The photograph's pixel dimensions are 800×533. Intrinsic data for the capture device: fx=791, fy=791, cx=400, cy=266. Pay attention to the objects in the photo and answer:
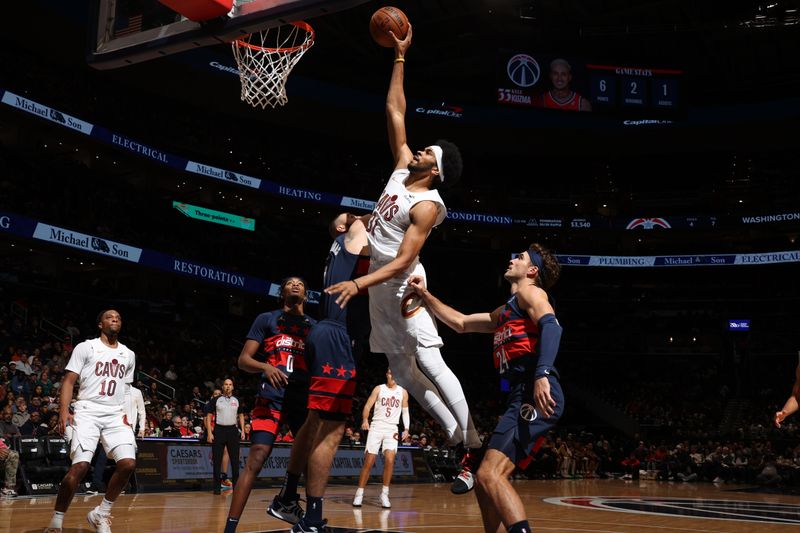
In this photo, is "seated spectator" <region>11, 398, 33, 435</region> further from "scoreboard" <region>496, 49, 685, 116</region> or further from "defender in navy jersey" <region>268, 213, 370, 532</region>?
"scoreboard" <region>496, 49, 685, 116</region>

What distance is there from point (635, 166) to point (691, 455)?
19683 millimetres

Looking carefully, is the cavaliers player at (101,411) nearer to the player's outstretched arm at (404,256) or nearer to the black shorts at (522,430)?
the player's outstretched arm at (404,256)

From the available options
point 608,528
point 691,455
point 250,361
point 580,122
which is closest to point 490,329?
point 250,361

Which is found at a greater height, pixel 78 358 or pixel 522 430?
pixel 78 358

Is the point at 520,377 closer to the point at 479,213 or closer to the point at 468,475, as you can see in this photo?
the point at 468,475

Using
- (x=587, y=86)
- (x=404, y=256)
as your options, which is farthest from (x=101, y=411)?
(x=587, y=86)

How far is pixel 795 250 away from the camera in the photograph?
117 feet

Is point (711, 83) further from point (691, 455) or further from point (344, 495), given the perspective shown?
point (344, 495)

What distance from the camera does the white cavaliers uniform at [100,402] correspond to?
25.3 ft

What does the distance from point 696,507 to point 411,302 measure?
34.0 feet

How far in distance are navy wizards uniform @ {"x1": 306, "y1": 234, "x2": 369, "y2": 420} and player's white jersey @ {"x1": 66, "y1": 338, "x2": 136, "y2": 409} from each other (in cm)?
303

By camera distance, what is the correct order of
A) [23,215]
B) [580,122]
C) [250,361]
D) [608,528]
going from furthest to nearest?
[580,122] < [23,215] < [608,528] < [250,361]

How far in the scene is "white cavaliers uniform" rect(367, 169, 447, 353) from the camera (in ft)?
18.0

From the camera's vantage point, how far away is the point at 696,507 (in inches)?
539
